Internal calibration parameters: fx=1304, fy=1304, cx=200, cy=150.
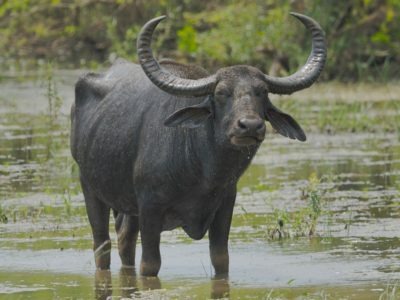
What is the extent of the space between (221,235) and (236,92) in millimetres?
1147

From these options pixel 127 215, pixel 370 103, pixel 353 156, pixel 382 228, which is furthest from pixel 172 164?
pixel 370 103

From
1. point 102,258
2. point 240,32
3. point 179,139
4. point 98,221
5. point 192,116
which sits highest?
point 240,32

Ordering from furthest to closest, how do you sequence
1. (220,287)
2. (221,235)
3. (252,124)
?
(221,235) < (220,287) < (252,124)

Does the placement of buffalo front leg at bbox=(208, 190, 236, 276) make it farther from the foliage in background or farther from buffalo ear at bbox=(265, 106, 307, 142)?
the foliage in background

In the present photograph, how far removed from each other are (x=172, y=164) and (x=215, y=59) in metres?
12.9

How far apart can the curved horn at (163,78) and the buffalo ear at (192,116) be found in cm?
9

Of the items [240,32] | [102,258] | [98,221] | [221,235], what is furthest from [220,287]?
Answer: [240,32]

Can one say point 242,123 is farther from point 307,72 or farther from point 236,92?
point 307,72

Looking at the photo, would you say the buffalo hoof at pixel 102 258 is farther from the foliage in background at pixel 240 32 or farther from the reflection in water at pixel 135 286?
the foliage in background at pixel 240 32

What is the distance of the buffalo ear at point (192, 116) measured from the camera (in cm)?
783

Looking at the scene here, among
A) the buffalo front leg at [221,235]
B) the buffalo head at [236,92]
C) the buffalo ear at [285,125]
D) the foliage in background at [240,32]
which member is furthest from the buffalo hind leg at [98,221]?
the foliage in background at [240,32]

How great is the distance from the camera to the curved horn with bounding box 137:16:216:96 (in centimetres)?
784

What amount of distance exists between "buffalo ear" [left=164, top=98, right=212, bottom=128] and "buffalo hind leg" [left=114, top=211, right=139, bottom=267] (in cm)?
155

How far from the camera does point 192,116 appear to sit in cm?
787
